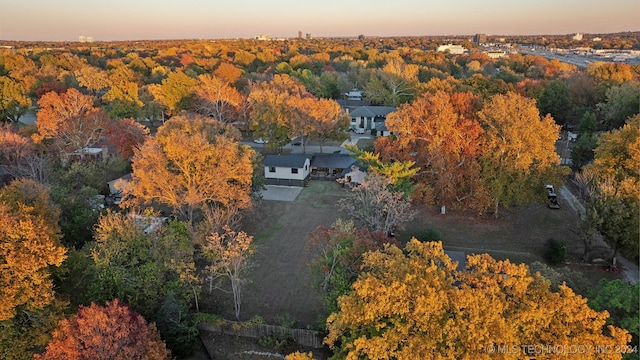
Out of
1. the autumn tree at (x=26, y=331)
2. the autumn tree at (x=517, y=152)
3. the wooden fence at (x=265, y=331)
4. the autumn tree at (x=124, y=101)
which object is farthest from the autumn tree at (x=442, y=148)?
the autumn tree at (x=124, y=101)

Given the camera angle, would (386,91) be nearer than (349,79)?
Yes

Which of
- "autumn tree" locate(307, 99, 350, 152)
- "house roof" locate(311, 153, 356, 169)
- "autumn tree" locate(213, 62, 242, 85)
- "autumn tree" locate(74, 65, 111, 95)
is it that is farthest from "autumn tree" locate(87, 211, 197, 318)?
"autumn tree" locate(74, 65, 111, 95)

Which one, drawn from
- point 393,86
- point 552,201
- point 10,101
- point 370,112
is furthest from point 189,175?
point 393,86

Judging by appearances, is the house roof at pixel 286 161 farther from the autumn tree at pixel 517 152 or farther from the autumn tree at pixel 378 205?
the autumn tree at pixel 517 152

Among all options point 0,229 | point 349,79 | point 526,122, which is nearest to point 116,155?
point 0,229

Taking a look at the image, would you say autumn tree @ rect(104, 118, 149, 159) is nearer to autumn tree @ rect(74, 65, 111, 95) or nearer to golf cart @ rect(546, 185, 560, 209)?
autumn tree @ rect(74, 65, 111, 95)

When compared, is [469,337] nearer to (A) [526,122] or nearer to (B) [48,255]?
(B) [48,255]
